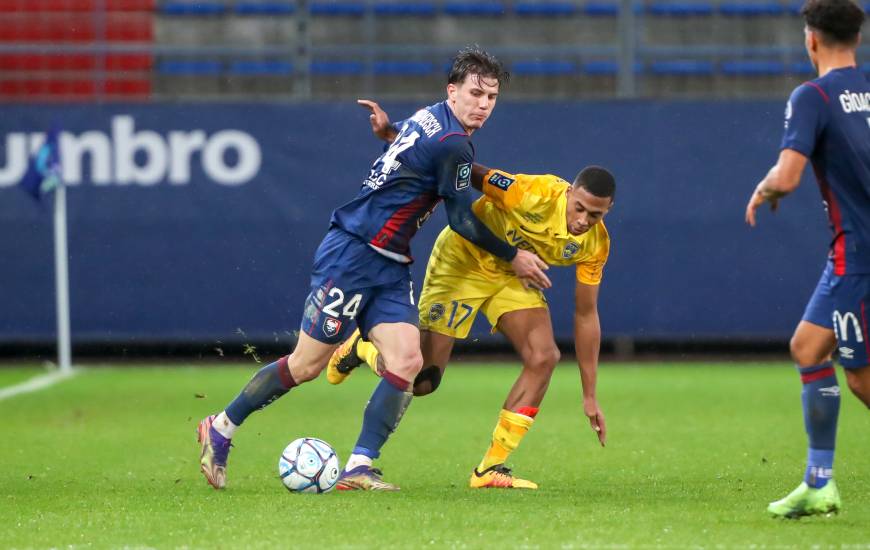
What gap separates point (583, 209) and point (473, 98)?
82cm

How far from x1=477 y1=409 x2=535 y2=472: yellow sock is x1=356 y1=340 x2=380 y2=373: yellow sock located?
2.83 ft

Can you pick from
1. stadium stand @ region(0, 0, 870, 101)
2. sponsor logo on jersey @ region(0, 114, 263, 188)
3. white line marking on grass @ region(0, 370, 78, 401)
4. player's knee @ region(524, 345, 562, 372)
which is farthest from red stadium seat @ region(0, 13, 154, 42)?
player's knee @ region(524, 345, 562, 372)

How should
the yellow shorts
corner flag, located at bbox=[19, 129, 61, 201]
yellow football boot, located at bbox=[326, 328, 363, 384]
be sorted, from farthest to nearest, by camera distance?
corner flag, located at bbox=[19, 129, 61, 201]
yellow football boot, located at bbox=[326, 328, 363, 384]
the yellow shorts

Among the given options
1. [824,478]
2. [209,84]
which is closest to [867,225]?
[824,478]

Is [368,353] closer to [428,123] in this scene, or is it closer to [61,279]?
[428,123]

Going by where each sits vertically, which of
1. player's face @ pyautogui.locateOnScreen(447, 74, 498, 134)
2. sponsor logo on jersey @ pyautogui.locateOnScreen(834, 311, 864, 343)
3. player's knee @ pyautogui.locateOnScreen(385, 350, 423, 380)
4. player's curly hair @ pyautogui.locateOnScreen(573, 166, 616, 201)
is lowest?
player's knee @ pyautogui.locateOnScreen(385, 350, 423, 380)

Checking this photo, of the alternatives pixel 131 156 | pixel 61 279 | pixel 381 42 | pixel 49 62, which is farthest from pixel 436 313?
pixel 49 62

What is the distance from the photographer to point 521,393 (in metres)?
7.79

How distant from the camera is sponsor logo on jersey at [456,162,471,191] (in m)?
7.23

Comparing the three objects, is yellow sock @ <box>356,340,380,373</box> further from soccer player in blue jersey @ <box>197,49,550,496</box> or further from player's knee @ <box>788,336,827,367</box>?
player's knee @ <box>788,336,827,367</box>

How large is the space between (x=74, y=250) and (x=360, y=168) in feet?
10.3

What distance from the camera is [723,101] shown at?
613 inches

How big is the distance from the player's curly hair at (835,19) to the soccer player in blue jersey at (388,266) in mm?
1777

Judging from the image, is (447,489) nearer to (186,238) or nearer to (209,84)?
(186,238)
